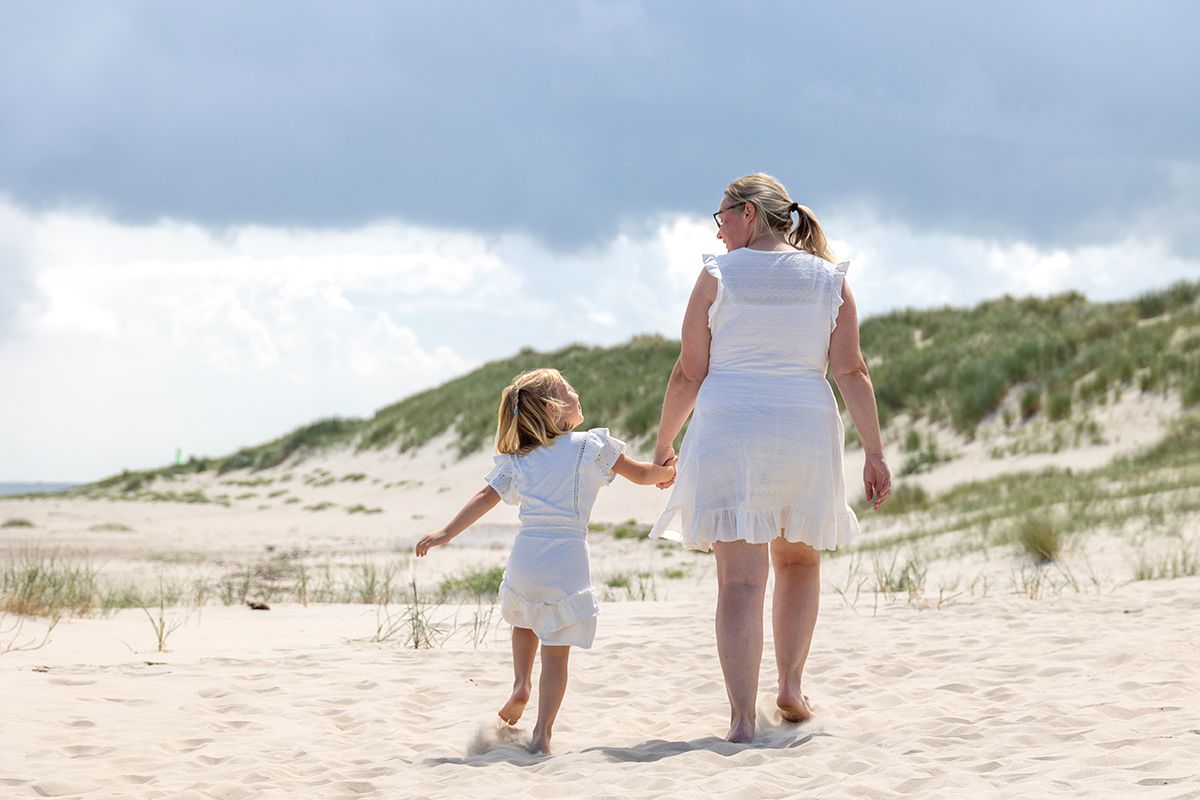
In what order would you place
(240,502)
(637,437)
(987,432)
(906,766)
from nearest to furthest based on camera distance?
1. (906,766)
2. (987,432)
3. (637,437)
4. (240,502)

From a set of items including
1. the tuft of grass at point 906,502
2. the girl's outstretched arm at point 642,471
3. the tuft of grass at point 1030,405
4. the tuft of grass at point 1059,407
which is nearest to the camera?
the girl's outstretched arm at point 642,471

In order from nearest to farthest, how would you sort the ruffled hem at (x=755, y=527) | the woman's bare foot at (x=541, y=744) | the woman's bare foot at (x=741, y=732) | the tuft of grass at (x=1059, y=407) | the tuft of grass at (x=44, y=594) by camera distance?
the ruffled hem at (x=755, y=527)
the woman's bare foot at (x=741, y=732)
the woman's bare foot at (x=541, y=744)
the tuft of grass at (x=44, y=594)
the tuft of grass at (x=1059, y=407)

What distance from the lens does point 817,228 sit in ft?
14.6

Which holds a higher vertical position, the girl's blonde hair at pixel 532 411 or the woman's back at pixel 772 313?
the woman's back at pixel 772 313

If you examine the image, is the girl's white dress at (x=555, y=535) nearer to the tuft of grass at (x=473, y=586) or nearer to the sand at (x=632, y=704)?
the sand at (x=632, y=704)

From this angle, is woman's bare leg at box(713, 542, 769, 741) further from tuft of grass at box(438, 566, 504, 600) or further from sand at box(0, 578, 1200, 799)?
tuft of grass at box(438, 566, 504, 600)

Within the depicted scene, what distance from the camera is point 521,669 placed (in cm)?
449

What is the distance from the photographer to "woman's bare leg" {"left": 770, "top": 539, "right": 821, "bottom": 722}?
4402mm

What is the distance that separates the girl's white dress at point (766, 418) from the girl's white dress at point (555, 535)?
1.14 feet

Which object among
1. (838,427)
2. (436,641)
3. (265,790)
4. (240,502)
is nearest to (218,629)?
(436,641)

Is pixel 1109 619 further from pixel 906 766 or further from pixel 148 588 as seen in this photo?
pixel 148 588

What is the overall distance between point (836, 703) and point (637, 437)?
20.1 m

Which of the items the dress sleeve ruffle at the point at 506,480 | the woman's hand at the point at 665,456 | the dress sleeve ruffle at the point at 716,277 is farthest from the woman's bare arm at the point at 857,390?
the dress sleeve ruffle at the point at 506,480

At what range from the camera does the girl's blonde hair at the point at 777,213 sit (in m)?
4.36
